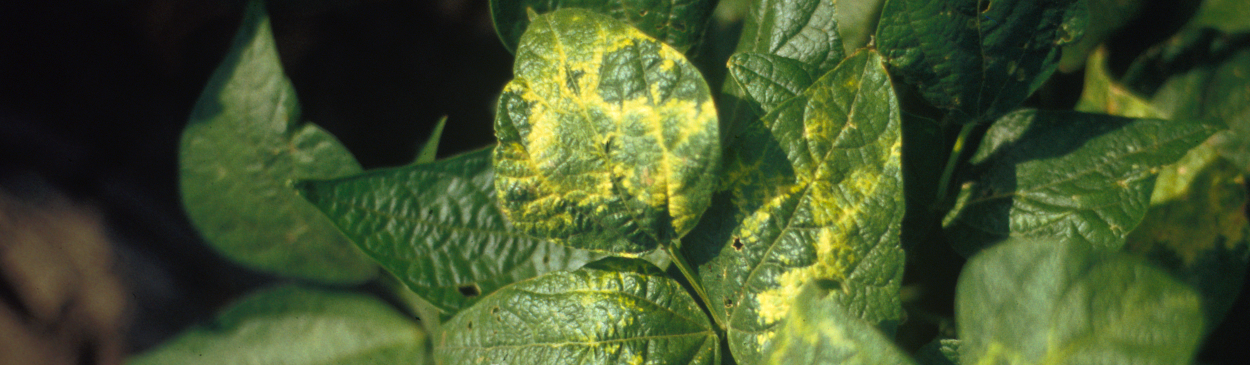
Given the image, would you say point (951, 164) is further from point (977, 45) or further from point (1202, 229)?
point (1202, 229)

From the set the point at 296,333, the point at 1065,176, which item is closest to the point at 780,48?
the point at 1065,176

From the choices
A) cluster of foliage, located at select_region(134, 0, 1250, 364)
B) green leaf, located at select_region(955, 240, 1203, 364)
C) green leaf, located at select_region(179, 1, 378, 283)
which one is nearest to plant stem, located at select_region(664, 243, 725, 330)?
cluster of foliage, located at select_region(134, 0, 1250, 364)

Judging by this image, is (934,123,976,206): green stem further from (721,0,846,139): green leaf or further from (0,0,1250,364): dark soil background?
(0,0,1250,364): dark soil background

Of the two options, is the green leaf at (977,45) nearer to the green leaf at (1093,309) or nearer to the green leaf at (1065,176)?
the green leaf at (1065,176)

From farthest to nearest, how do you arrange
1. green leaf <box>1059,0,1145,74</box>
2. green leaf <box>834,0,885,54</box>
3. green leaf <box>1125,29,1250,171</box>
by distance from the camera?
green leaf <box>1125,29,1250,171</box> < green leaf <box>1059,0,1145,74</box> < green leaf <box>834,0,885,54</box>

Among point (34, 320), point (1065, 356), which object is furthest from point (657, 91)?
point (34, 320)

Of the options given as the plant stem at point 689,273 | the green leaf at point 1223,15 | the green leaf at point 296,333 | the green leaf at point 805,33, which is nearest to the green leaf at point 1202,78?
the green leaf at point 1223,15

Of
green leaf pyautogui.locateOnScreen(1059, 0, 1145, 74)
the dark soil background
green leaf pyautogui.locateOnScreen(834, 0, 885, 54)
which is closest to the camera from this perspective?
green leaf pyautogui.locateOnScreen(834, 0, 885, 54)
